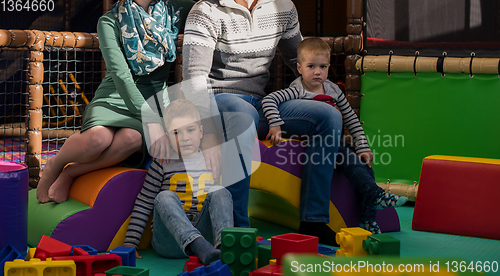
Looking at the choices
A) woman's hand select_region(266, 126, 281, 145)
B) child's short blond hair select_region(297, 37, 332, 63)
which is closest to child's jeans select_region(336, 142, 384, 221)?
woman's hand select_region(266, 126, 281, 145)

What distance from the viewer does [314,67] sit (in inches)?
77.7

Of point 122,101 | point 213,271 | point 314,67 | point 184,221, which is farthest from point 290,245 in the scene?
point 122,101

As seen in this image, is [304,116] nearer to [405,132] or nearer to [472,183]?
[472,183]

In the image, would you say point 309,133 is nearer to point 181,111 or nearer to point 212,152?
Result: point 212,152

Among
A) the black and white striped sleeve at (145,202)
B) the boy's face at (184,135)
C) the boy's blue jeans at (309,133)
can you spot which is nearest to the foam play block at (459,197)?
the boy's blue jeans at (309,133)

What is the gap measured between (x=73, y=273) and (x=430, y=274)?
912mm

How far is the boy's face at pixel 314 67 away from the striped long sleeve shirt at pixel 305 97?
2.2 inches

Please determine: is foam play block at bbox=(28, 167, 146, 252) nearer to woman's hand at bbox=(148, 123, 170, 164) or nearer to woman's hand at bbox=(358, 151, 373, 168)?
woman's hand at bbox=(148, 123, 170, 164)

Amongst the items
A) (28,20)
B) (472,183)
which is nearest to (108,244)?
(472,183)

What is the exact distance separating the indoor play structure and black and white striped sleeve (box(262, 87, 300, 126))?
0.12 m

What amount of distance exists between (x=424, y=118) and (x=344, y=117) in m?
0.73

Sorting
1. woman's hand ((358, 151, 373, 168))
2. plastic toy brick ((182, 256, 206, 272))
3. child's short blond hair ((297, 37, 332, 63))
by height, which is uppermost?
child's short blond hair ((297, 37, 332, 63))

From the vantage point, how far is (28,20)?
5.30 meters

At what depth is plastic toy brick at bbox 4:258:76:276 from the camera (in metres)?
1.26
